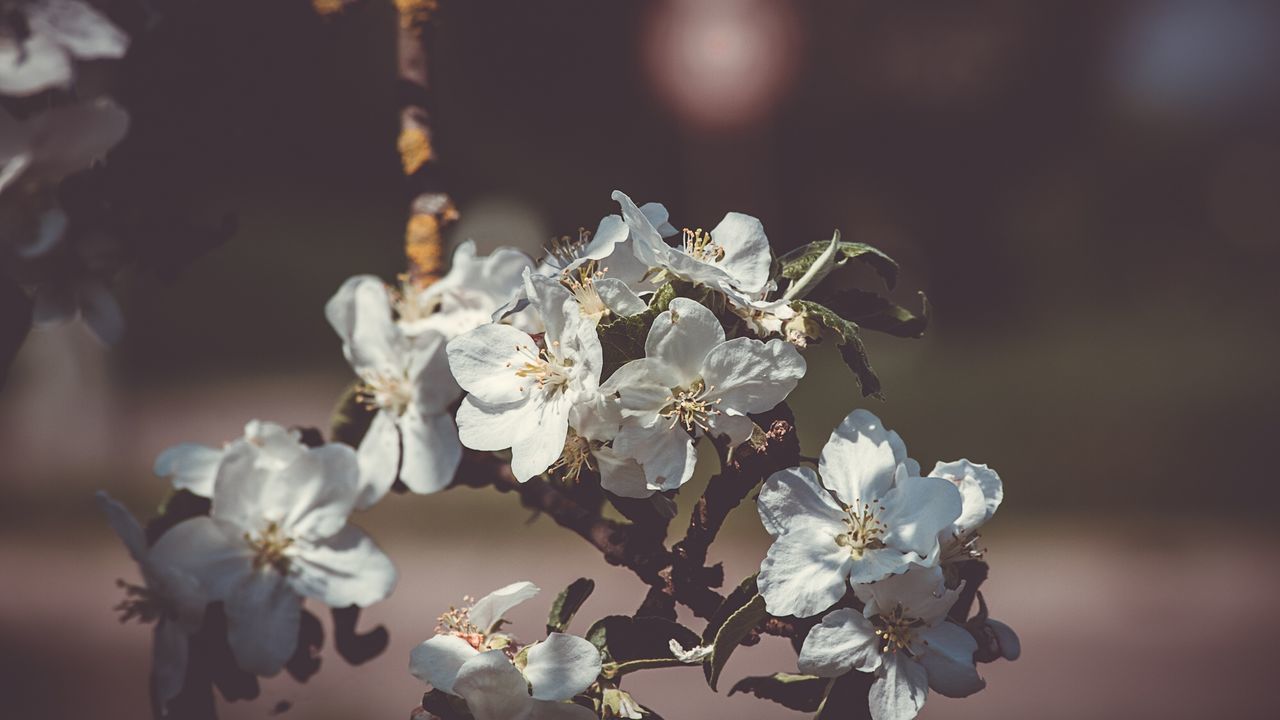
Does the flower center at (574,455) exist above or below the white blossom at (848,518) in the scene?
below

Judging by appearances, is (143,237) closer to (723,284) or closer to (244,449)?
(244,449)

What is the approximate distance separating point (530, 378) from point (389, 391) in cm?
27

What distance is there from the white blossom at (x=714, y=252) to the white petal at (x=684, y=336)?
0.10 feet

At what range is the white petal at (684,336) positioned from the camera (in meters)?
0.77

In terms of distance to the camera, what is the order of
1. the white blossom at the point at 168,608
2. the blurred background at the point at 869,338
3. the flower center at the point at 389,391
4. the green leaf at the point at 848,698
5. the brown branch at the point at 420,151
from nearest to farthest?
1. the green leaf at the point at 848,698
2. the white blossom at the point at 168,608
3. the flower center at the point at 389,391
4. the brown branch at the point at 420,151
5. the blurred background at the point at 869,338

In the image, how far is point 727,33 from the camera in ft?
28.9

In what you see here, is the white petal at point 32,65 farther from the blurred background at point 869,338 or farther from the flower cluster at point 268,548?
the blurred background at point 869,338

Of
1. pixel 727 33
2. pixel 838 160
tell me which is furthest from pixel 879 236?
pixel 727 33

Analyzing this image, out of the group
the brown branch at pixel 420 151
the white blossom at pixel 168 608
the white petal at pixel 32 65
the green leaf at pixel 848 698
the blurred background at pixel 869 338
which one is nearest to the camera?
the white petal at pixel 32 65

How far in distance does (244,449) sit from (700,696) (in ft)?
11.0

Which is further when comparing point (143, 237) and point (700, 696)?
point (700, 696)

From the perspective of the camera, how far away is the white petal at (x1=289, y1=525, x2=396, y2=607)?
98 cm

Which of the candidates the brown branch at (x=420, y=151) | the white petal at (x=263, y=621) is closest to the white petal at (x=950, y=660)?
the white petal at (x=263, y=621)

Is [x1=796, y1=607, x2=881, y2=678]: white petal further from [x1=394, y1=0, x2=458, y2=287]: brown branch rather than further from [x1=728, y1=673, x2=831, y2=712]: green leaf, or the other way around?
[x1=394, y1=0, x2=458, y2=287]: brown branch
